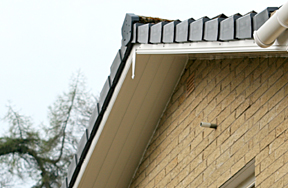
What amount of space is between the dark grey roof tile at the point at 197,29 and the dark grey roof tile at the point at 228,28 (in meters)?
0.21

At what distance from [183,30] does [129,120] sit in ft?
5.77

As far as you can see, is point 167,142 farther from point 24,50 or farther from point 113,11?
point 113,11

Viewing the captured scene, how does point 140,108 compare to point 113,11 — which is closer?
point 140,108

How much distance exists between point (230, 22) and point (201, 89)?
59.1 inches

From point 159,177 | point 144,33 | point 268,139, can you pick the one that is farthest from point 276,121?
point 159,177

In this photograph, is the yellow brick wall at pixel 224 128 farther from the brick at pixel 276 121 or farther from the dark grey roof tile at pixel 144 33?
the dark grey roof tile at pixel 144 33

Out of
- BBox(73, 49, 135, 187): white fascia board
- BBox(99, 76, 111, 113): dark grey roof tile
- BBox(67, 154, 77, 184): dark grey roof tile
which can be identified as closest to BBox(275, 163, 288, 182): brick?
BBox(73, 49, 135, 187): white fascia board

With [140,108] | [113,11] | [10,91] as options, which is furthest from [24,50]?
[140,108]

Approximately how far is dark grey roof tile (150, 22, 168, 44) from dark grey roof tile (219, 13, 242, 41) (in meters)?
0.72

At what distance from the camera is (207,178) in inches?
177

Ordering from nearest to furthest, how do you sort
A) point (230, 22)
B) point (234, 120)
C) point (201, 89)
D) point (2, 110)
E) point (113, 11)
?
point (230, 22), point (234, 120), point (201, 89), point (2, 110), point (113, 11)

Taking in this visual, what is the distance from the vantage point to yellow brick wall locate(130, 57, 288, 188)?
3783mm

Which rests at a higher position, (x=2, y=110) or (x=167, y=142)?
(x=167, y=142)

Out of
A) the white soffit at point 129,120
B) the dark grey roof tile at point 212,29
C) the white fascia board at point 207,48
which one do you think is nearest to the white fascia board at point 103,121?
the white soffit at point 129,120
